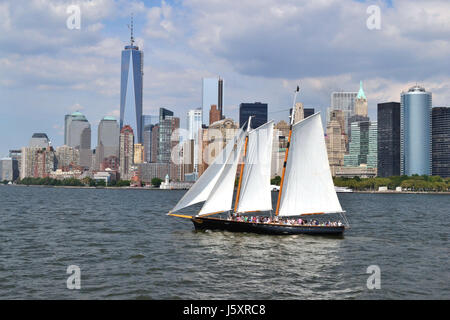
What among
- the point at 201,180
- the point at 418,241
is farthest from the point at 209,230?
the point at 418,241

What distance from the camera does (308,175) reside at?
194 feet

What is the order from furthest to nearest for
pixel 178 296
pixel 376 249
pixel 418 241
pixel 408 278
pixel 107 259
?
pixel 418 241
pixel 376 249
pixel 107 259
pixel 408 278
pixel 178 296

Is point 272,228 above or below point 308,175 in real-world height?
below

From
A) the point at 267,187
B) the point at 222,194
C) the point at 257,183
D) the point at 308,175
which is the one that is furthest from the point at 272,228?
the point at 308,175

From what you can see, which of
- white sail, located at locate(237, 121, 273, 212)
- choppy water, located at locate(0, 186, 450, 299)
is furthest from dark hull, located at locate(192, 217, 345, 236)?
white sail, located at locate(237, 121, 273, 212)

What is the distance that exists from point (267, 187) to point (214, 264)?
20222mm

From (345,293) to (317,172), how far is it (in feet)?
89.8

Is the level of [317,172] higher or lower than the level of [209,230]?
higher

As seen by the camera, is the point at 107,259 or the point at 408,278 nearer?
the point at 408,278

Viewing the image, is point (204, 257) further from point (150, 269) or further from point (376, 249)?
point (376, 249)

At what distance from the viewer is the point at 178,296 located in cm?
3114

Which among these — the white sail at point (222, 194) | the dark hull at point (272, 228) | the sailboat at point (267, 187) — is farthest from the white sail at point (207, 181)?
the dark hull at point (272, 228)

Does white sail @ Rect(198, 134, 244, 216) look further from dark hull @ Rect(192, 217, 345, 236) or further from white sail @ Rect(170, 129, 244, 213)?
dark hull @ Rect(192, 217, 345, 236)

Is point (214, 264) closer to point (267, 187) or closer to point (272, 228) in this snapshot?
point (272, 228)
